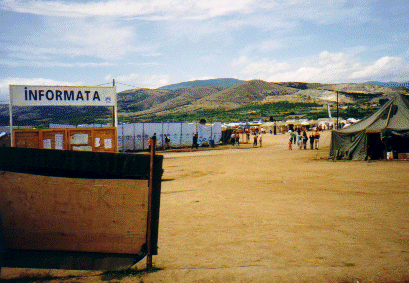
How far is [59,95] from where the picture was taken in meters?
11.2

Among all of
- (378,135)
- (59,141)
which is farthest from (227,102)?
A: (59,141)

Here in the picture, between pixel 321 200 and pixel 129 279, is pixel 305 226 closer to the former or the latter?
pixel 321 200

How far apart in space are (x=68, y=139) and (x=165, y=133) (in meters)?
24.1

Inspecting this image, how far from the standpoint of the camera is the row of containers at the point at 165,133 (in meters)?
33.2

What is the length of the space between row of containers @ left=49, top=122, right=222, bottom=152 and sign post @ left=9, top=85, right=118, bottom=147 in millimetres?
19930

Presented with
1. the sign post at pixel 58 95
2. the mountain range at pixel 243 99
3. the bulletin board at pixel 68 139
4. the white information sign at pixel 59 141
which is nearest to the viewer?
the sign post at pixel 58 95

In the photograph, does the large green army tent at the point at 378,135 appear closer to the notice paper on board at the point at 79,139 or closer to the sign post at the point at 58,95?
the sign post at the point at 58,95

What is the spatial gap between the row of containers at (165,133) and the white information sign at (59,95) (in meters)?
19.9

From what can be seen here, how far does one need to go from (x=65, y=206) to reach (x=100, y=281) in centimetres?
121

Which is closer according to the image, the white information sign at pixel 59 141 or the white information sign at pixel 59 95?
the white information sign at pixel 59 95

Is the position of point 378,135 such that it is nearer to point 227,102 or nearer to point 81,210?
point 81,210

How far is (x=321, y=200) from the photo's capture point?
9922mm

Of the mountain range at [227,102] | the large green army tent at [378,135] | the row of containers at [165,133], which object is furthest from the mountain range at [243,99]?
Answer: the large green army tent at [378,135]

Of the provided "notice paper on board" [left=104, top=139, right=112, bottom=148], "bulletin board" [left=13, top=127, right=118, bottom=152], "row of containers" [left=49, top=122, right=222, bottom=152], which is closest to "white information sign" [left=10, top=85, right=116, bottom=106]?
"bulletin board" [left=13, top=127, right=118, bottom=152]
